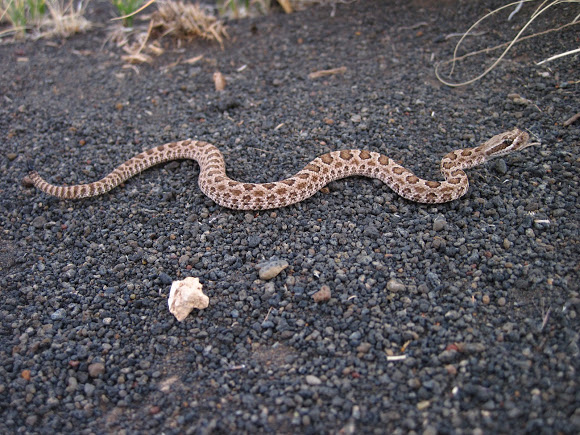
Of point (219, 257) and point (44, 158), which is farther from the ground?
point (44, 158)

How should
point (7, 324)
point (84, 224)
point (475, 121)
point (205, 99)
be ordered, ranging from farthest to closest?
point (205, 99) < point (475, 121) < point (84, 224) < point (7, 324)

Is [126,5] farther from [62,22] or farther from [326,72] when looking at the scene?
[326,72]

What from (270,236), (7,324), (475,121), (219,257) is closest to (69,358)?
(7,324)

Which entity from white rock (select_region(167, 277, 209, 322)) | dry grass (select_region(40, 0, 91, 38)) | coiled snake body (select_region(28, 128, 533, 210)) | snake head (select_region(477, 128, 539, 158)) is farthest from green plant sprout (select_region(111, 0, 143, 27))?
snake head (select_region(477, 128, 539, 158))

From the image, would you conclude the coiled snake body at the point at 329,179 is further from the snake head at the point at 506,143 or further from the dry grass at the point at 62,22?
the dry grass at the point at 62,22

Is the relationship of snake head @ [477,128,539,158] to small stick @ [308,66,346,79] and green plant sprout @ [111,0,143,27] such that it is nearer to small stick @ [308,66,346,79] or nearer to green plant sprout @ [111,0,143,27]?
small stick @ [308,66,346,79]

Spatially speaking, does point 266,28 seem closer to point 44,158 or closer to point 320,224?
point 44,158
